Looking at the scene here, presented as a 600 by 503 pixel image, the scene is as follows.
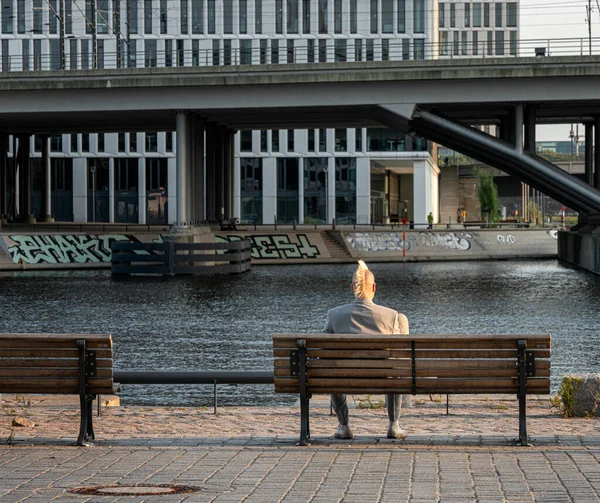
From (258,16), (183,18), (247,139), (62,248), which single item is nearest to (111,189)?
(247,139)

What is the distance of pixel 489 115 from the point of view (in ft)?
204

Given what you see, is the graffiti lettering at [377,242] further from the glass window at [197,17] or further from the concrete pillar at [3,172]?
the glass window at [197,17]

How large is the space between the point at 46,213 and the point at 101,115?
94.2 ft

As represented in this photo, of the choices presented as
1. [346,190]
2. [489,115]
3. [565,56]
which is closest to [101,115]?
[489,115]

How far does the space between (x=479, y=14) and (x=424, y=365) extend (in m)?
136

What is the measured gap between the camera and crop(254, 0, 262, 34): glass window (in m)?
99.4

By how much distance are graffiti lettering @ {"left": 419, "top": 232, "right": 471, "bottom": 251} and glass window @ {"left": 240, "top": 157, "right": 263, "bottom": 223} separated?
28588 millimetres

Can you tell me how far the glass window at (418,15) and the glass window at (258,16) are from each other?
39.8 feet

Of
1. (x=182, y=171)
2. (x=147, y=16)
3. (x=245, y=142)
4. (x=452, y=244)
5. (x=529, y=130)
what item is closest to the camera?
(x=529, y=130)

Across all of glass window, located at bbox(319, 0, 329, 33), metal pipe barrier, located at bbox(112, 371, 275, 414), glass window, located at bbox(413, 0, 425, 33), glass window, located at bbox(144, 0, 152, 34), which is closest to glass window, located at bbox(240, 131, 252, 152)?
glass window, located at bbox(319, 0, 329, 33)

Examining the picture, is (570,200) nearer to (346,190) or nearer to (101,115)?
(101,115)

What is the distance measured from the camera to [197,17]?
99375 millimetres

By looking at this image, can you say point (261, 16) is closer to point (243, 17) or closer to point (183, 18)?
point (243, 17)

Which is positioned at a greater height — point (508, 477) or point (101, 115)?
point (101, 115)
